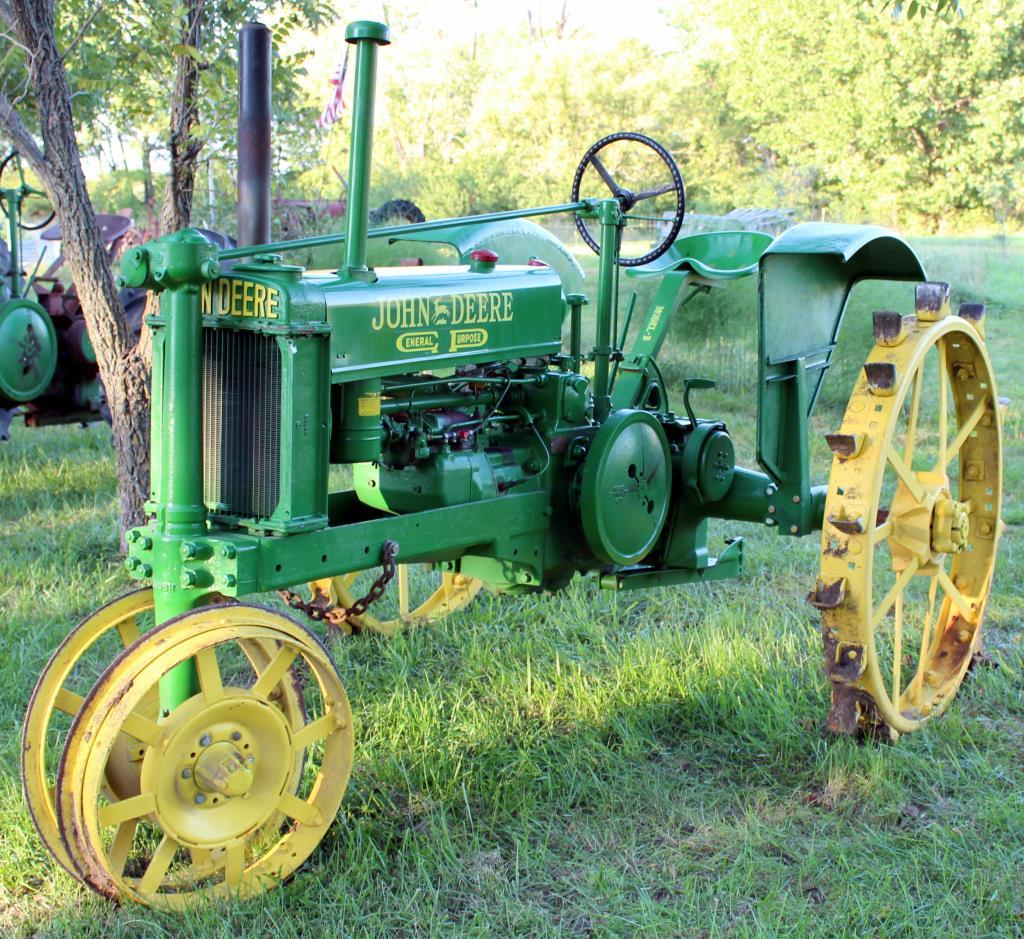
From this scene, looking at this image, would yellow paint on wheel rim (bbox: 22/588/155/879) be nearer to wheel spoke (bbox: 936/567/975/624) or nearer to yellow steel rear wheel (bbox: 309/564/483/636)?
yellow steel rear wheel (bbox: 309/564/483/636)

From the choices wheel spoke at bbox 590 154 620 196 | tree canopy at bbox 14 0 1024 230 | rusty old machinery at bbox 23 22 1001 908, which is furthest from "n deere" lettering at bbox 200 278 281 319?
tree canopy at bbox 14 0 1024 230

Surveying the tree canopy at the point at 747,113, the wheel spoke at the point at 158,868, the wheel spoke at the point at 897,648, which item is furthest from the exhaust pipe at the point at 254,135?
the tree canopy at the point at 747,113

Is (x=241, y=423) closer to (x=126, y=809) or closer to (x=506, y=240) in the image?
(x=126, y=809)

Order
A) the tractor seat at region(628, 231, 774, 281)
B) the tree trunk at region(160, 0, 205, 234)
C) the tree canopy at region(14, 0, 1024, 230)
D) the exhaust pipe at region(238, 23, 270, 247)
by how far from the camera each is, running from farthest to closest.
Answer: the tree canopy at region(14, 0, 1024, 230)
the tree trunk at region(160, 0, 205, 234)
the tractor seat at region(628, 231, 774, 281)
the exhaust pipe at region(238, 23, 270, 247)

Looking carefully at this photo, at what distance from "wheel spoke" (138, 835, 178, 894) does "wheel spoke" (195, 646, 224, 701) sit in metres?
0.31

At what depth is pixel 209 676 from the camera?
8.21 feet

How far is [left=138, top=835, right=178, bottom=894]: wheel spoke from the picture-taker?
2.46 m

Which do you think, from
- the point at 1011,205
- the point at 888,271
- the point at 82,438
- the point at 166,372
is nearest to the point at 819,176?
the point at 1011,205

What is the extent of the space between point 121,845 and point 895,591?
2138 mm

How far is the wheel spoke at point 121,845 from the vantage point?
101 inches

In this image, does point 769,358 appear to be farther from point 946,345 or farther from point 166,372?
point 166,372

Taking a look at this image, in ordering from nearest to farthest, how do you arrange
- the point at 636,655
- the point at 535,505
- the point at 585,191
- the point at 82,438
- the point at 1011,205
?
the point at 535,505 → the point at 636,655 → the point at 82,438 → the point at 585,191 → the point at 1011,205

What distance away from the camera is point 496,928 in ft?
8.21

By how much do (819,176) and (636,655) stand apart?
29.1 m
